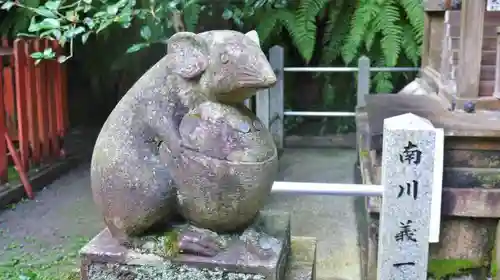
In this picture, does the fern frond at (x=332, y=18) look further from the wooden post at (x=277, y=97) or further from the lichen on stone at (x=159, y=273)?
the lichen on stone at (x=159, y=273)

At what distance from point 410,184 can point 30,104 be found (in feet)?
11.5

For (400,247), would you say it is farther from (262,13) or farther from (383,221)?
(262,13)

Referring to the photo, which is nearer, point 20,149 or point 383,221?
point 383,221

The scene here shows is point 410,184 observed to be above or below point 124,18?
below

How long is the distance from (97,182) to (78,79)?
20.8ft

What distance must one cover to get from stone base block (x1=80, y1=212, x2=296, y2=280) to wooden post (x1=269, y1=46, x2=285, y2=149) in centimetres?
435

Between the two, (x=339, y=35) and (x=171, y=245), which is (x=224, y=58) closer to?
(x=171, y=245)

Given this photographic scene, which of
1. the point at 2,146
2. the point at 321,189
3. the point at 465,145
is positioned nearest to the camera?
the point at 321,189

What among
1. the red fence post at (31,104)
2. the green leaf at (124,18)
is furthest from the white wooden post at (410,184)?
the red fence post at (31,104)

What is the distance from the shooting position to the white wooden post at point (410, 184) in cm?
217

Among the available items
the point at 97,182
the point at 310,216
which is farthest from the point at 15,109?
the point at 97,182

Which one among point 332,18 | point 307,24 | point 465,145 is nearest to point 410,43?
point 332,18

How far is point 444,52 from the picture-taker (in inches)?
179

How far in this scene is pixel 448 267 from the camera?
2.95m
